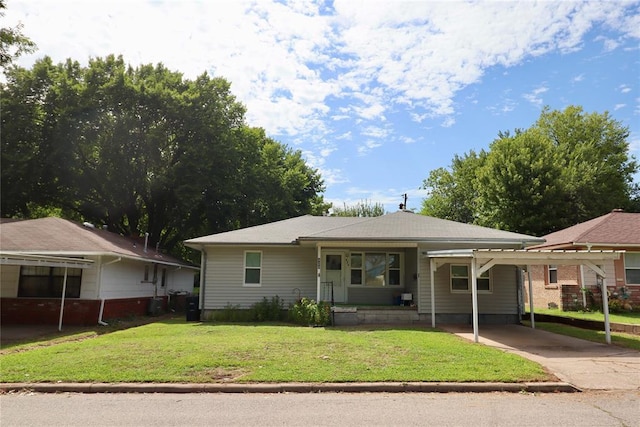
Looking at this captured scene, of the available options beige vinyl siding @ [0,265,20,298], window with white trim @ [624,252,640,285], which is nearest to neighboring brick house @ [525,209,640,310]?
window with white trim @ [624,252,640,285]

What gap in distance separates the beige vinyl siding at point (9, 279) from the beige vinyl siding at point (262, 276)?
650 centimetres

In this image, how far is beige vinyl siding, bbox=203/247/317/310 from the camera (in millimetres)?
16922

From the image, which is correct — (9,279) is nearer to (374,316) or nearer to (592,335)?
(374,316)

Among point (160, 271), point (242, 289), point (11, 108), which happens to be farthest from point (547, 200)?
point (11, 108)

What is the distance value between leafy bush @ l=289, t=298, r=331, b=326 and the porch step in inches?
16.5

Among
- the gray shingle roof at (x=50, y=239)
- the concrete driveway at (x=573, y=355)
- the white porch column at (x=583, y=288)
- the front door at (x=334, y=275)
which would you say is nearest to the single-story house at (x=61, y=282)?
the gray shingle roof at (x=50, y=239)

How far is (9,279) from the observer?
1561 cm

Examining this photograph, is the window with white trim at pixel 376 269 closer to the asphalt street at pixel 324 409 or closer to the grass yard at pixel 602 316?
the grass yard at pixel 602 316

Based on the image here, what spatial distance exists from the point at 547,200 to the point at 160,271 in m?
24.6

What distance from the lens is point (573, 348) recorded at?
34.2ft

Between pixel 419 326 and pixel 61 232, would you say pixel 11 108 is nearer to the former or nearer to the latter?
pixel 61 232

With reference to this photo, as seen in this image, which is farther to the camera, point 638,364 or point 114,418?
point 638,364

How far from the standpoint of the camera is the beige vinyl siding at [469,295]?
15305mm

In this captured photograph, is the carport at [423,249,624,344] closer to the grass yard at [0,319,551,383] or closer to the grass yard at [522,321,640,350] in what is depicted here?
the grass yard at [522,321,640,350]
